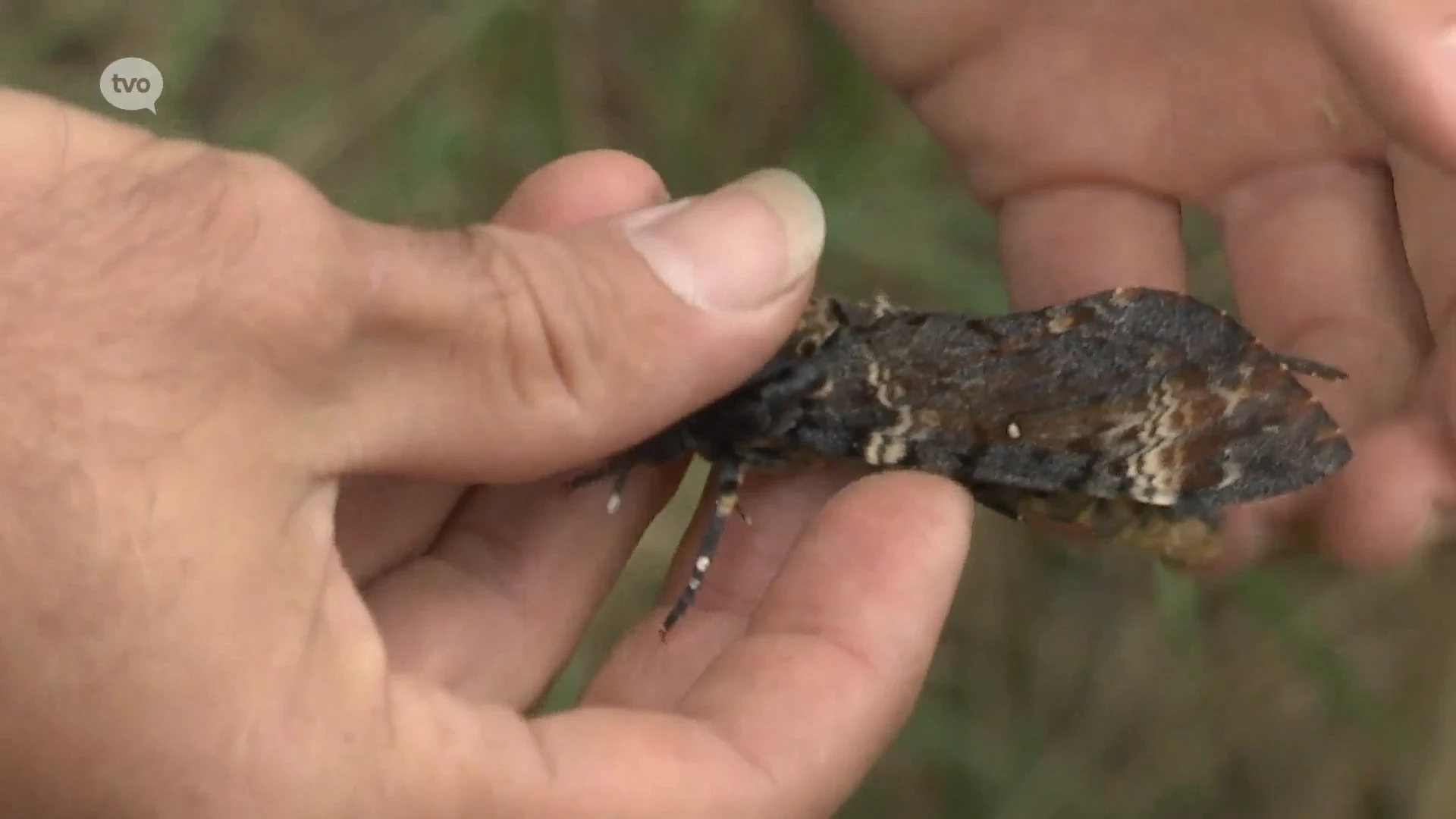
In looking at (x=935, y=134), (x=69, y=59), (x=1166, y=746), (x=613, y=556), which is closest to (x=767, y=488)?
(x=613, y=556)

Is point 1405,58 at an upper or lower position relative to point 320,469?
upper

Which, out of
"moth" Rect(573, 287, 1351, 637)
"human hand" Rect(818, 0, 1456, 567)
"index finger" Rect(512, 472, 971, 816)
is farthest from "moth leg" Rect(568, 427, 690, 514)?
"human hand" Rect(818, 0, 1456, 567)

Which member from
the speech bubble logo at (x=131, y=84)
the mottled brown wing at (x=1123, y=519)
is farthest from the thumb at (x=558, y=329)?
the speech bubble logo at (x=131, y=84)

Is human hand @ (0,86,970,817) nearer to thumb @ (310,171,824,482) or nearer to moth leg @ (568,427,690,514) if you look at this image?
thumb @ (310,171,824,482)

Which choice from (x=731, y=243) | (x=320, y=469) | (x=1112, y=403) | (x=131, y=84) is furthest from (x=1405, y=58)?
(x=131, y=84)

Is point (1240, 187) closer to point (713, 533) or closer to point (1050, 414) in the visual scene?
point (1050, 414)

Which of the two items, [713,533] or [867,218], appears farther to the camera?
[867,218]
